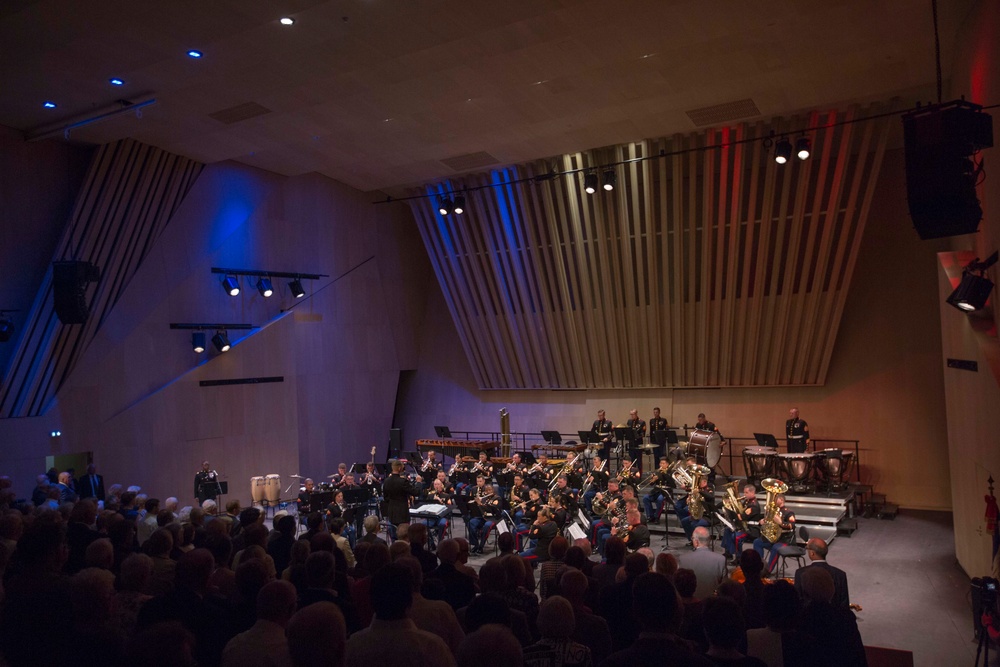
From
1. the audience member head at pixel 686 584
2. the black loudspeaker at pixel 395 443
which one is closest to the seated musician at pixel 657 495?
the black loudspeaker at pixel 395 443

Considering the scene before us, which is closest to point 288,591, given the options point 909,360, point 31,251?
point 31,251

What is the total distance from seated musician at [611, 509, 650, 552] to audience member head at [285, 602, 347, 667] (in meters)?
6.84

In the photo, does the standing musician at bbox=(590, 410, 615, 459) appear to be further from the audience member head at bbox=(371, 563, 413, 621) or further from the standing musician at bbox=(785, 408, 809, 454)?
the audience member head at bbox=(371, 563, 413, 621)

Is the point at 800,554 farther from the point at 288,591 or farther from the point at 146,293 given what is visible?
the point at 146,293

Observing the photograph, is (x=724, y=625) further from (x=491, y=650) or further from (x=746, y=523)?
(x=746, y=523)

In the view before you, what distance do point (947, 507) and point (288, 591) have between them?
14071 millimetres

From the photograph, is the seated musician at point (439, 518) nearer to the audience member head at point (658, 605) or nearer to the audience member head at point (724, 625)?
the audience member head at point (724, 625)

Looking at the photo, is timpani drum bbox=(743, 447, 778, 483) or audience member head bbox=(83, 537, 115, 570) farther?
timpani drum bbox=(743, 447, 778, 483)

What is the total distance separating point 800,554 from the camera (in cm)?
839

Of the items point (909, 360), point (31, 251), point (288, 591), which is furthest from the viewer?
point (909, 360)

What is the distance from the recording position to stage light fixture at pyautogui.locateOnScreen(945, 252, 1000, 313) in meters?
7.13

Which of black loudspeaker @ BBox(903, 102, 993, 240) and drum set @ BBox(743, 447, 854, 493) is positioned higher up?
black loudspeaker @ BBox(903, 102, 993, 240)

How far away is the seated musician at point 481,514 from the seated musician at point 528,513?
384 millimetres

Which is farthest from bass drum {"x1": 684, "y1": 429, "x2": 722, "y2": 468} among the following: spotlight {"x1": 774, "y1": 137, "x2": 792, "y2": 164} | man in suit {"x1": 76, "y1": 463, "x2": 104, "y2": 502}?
man in suit {"x1": 76, "y1": 463, "x2": 104, "y2": 502}
